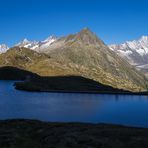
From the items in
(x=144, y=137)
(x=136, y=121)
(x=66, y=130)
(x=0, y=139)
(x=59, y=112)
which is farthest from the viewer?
(x=59, y=112)

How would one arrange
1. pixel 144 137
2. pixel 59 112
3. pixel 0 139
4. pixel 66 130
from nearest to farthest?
pixel 0 139, pixel 144 137, pixel 66 130, pixel 59 112

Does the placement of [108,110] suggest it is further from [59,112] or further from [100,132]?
[100,132]

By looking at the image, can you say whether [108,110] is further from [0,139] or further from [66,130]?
[0,139]

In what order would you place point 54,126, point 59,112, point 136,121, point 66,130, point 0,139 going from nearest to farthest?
1. point 0,139
2. point 66,130
3. point 54,126
4. point 136,121
5. point 59,112

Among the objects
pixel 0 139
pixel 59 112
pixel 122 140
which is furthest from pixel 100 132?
pixel 59 112

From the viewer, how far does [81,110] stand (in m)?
92.1

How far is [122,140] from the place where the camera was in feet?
143

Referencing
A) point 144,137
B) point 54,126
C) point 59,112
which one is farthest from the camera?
point 59,112

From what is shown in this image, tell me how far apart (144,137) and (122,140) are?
328 centimetres

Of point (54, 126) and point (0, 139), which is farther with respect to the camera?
point (54, 126)

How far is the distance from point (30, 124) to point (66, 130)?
9.10 meters

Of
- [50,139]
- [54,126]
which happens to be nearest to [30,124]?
[54,126]

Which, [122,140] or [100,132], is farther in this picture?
[100,132]

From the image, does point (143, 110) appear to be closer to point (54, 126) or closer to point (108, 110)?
point (108, 110)
